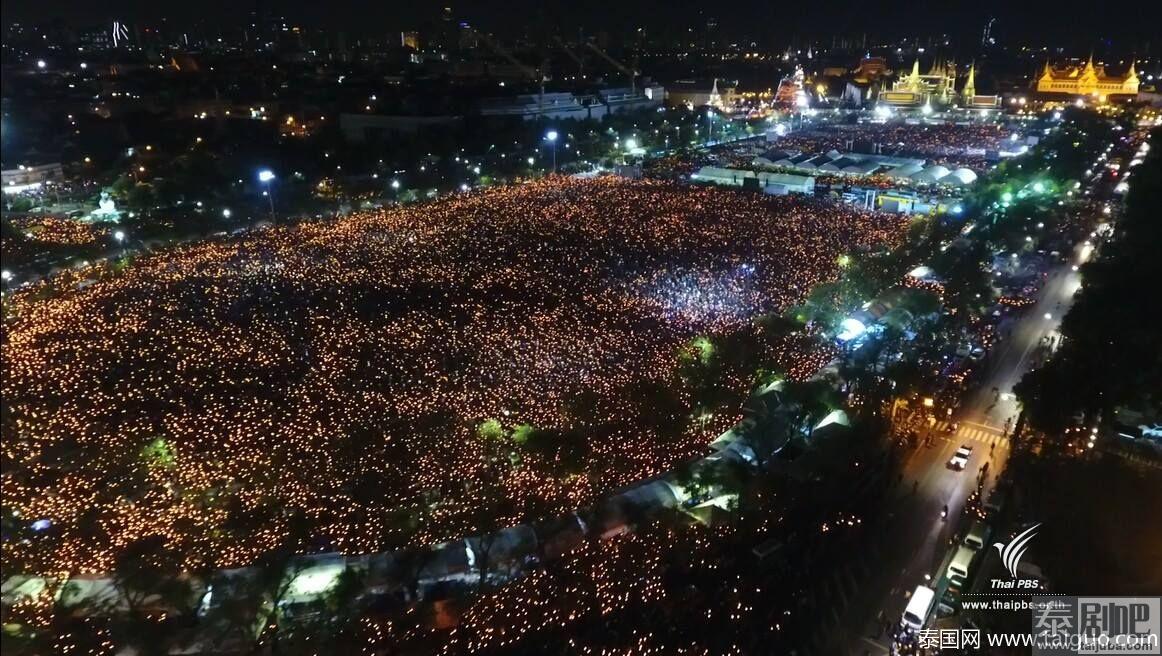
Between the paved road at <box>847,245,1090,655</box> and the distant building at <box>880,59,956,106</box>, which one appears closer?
the paved road at <box>847,245,1090,655</box>

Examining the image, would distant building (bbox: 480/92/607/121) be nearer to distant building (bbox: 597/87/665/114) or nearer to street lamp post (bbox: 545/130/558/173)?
distant building (bbox: 597/87/665/114)

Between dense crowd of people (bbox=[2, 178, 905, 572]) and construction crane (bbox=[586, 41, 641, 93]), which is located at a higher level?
construction crane (bbox=[586, 41, 641, 93])

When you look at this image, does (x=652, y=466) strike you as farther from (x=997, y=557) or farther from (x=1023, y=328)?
(x=1023, y=328)

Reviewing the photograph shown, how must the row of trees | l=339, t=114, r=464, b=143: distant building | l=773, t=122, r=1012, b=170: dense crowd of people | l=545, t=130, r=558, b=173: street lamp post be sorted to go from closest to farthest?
the row of trees → l=545, t=130, r=558, b=173: street lamp post → l=339, t=114, r=464, b=143: distant building → l=773, t=122, r=1012, b=170: dense crowd of people

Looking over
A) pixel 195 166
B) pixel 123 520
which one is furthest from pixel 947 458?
pixel 195 166

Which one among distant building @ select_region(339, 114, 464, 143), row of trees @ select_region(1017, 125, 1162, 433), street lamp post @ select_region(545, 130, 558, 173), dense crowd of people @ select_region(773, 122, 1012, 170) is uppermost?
distant building @ select_region(339, 114, 464, 143)

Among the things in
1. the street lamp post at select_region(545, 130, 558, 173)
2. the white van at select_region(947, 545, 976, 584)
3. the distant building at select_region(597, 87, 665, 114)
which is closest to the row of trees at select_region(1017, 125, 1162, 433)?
the white van at select_region(947, 545, 976, 584)

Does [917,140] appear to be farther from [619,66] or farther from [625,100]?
[619,66]

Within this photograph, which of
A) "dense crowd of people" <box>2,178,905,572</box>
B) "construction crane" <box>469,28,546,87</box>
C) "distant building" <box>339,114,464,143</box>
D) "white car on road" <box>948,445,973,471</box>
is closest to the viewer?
"dense crowd of people" <box>2,178,905,572</box>
